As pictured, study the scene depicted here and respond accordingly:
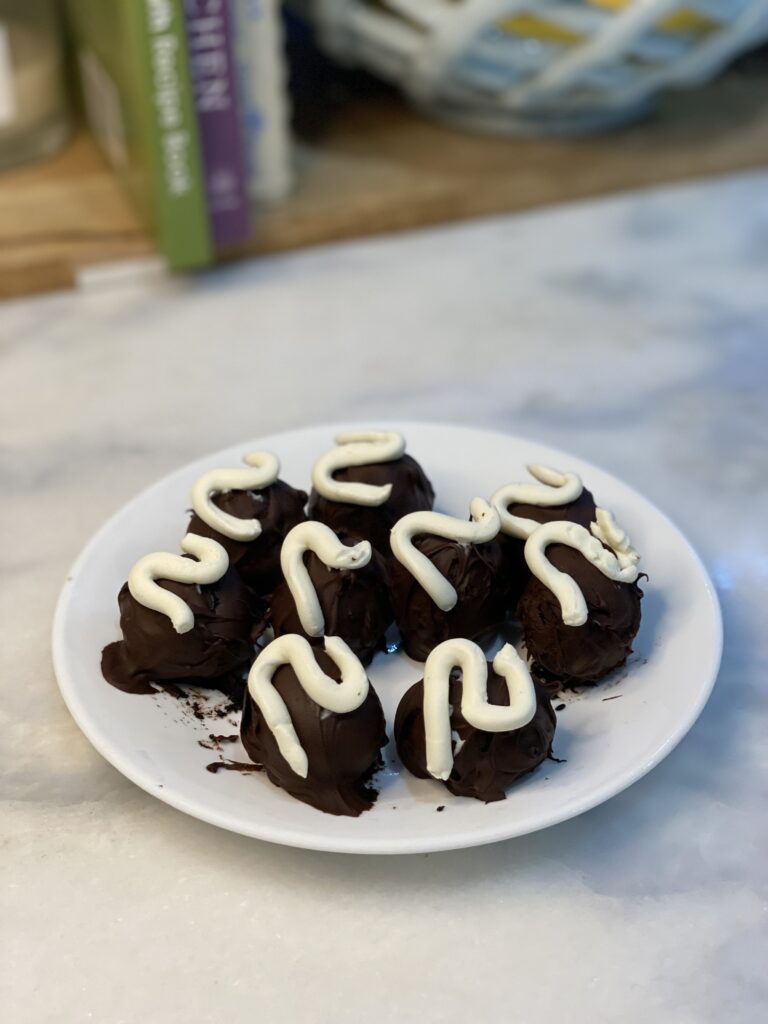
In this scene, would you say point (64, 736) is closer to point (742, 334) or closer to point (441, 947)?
point (441, 947)

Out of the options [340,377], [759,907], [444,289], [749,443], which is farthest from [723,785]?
[444,289]

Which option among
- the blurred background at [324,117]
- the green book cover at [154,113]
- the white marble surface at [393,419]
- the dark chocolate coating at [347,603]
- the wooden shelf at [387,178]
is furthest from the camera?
the wooden shelf at [387,178]

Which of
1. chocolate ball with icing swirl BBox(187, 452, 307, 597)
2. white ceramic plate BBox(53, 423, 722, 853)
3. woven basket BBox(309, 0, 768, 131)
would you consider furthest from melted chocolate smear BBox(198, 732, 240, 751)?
woven basket BBox(309, 0, 768, 131)

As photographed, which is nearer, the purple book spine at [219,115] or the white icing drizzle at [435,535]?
the white icing drizzle at [435,535]

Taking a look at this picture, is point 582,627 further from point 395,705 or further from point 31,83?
point 31,83

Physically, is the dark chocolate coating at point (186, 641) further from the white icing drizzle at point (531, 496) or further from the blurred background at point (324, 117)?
the blurred background at point (324, 117)

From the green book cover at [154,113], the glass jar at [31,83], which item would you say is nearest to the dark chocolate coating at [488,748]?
the green book cover at [154,113]

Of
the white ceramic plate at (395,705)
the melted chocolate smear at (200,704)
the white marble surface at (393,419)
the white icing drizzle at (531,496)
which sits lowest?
the white marble surface at (393,419)

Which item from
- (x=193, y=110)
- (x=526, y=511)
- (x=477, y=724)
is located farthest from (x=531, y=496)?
(x=193, y=110)
